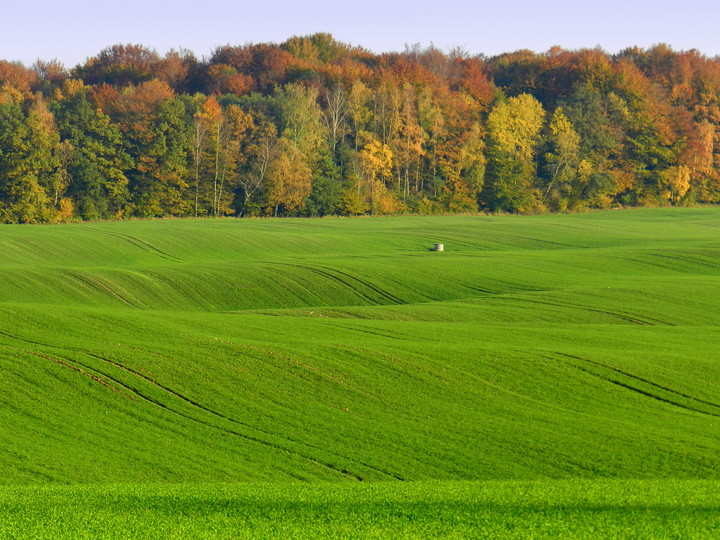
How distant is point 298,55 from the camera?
12081 centimetres

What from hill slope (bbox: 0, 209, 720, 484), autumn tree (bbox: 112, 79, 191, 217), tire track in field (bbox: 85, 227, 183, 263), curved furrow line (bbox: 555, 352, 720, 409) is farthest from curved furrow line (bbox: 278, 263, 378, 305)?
autumn tree (bbox: 112, 79, 191, 217)

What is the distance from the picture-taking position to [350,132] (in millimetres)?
107375

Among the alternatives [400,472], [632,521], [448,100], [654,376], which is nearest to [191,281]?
[654,376]

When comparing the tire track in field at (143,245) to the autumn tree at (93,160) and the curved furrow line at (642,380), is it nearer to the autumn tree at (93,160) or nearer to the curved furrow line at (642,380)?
the autumn tree at (93,160)

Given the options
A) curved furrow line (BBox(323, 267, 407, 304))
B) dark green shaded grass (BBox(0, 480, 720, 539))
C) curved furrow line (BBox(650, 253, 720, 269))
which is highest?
dark green shaded grass (BBox(0, 480, 720, 539))

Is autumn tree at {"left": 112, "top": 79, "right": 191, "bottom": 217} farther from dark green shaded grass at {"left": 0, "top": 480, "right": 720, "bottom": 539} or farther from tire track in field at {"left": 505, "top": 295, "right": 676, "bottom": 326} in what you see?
dark green shaded grass at {"left": 0, "top": 480, "right": 720, "bottom": 539}

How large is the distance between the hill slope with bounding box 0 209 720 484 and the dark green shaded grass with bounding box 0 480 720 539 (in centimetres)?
487

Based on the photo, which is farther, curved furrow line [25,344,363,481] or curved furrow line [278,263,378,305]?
curved furrow line [278,263,378,305]

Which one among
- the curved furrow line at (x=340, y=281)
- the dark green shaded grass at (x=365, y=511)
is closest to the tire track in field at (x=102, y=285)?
the curved furrow line at (x=340, y=281)

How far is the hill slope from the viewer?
2031cm

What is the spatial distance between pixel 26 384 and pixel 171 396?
3.74 m

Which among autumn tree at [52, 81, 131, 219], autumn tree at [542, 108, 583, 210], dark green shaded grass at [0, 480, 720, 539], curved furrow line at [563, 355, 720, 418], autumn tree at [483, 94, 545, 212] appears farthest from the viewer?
autumn tree at [542, 108, 583, 210]

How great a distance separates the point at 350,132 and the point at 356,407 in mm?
85677

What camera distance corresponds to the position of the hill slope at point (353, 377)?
66.6 ft
